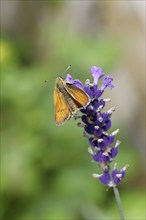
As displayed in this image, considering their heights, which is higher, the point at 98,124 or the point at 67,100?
the point at 67,100

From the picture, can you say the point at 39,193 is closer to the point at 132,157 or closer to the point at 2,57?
the point at 132,157

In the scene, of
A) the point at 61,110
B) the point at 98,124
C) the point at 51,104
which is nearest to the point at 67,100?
the point at 61,110

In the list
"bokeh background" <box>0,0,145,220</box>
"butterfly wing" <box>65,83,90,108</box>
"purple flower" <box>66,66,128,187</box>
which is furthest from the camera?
"bokeh background" <box>0,0,145,220</box>

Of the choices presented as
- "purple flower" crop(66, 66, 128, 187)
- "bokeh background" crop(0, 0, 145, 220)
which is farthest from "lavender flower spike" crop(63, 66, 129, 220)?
"bokeh background" crop(0, 0, 145, 220)

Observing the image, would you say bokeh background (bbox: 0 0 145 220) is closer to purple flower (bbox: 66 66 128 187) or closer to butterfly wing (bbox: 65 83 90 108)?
purple flower (bbox: 66 66 128 187)

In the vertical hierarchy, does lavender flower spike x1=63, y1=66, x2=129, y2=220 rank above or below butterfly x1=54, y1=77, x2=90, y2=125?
below

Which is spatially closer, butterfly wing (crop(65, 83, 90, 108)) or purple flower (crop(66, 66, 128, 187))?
butterfly wing (crop(65, 83, 90, 108))

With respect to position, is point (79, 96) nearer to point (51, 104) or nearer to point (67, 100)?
point (67, 100)

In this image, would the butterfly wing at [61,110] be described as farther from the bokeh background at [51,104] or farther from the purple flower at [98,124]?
the bokeh background at [51,104]
